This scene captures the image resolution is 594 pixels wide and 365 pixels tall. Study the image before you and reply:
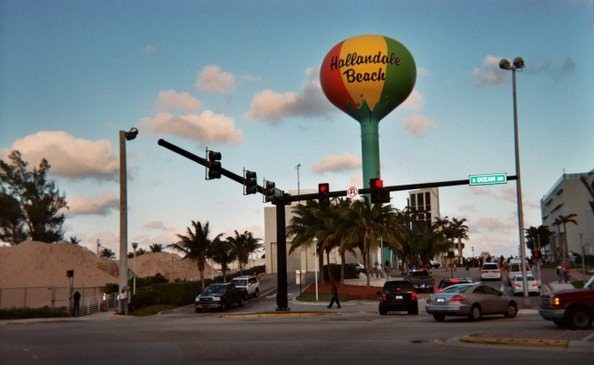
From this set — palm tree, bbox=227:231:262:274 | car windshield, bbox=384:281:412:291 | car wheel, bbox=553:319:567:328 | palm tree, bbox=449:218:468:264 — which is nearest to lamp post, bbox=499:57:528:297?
car windshield, bbox=384:281:412:291

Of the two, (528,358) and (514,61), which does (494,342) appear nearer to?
(528,358)

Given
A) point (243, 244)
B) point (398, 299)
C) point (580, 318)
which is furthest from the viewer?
point (243, 244)

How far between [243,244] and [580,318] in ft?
216

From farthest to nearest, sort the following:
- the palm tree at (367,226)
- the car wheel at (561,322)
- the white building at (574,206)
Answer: the white building at (574,206)
the palm tree at (367,226)
the car wheel at (561,322)

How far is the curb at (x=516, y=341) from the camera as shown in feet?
52.3

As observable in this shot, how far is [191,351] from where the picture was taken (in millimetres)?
16766

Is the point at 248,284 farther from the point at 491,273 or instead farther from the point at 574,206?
the point at 574,206

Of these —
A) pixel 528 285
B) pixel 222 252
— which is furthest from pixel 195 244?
pixel 528 285

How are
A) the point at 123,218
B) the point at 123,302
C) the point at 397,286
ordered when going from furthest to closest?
the point at 123,302, the point at 123,218, the point at 397,286

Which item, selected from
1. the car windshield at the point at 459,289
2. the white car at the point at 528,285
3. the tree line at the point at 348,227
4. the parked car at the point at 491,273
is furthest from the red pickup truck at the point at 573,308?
the parked car at the point at 491,273

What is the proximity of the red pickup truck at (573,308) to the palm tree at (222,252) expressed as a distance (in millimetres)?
46508

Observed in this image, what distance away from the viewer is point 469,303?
25047 millimetres

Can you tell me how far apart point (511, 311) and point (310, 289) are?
3308cm

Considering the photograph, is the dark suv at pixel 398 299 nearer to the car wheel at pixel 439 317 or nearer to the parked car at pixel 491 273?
the car wheel at pixel 439 317
